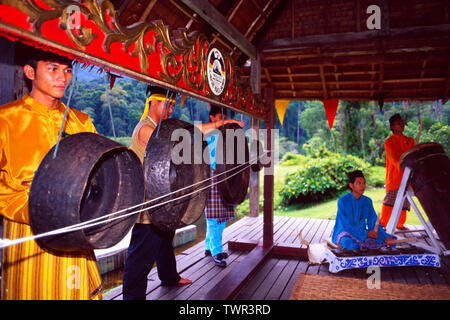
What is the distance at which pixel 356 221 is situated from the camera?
11.2 ft

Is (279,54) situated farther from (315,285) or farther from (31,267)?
(31,267)

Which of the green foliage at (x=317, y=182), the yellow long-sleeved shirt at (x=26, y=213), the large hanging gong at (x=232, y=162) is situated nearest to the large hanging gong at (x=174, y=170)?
the large hanging gong at (x=232, y=162)

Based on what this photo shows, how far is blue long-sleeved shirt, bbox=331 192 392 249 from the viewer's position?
134 inches

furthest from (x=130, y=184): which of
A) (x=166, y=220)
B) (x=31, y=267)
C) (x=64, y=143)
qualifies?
(x=31, y=267)

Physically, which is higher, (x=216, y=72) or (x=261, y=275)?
(x=216, y=72)

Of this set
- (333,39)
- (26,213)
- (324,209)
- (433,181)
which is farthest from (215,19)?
(324,209)

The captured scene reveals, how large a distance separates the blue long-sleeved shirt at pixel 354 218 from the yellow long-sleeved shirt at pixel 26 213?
9.49ft

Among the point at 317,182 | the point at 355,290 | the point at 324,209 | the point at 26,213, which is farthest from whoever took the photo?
the point at 317,182

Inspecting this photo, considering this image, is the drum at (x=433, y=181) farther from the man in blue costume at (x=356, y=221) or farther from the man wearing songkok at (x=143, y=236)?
the man wearing songkok at (x=143, y=236)

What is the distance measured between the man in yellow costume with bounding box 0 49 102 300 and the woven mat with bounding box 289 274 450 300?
75.4 inches

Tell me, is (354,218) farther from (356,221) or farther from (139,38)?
(139,38)

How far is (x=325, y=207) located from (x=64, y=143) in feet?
32.2

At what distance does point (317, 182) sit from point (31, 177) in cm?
1027

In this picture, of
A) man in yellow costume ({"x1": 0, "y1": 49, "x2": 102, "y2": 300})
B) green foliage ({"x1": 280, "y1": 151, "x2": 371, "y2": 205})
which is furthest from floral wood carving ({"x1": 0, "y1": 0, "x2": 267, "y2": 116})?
green foliage ({"x1": 280, "y1": 151, "x2": 371, "y2": 205})
